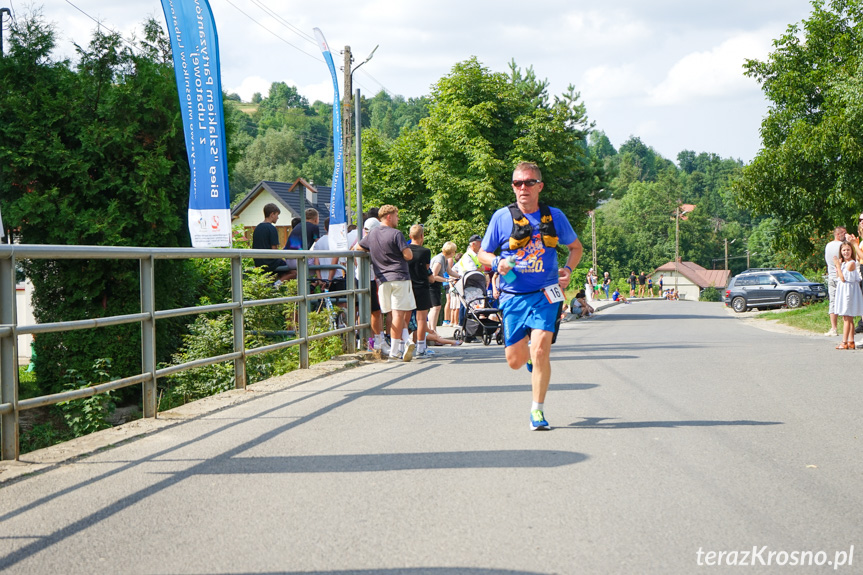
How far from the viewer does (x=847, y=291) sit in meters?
13.0

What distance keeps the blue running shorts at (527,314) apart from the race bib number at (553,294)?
0.05m

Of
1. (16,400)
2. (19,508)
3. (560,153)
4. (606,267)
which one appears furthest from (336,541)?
(606,267)

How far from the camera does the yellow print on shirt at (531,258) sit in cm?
637

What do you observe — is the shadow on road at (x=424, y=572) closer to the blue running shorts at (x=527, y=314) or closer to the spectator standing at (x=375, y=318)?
the blue running shorts at (x=527, y=314)

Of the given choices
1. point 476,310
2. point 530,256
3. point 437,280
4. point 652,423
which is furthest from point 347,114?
point 652,423

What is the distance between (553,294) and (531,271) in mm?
226

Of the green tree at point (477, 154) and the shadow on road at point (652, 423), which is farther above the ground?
the green tree at point (477, 154)

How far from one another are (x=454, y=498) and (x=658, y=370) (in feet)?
19.2

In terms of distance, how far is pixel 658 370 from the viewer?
387 inches

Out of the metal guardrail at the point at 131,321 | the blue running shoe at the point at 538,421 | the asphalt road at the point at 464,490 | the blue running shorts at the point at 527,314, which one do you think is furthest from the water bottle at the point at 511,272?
the metal guardrail at the point at 131,321

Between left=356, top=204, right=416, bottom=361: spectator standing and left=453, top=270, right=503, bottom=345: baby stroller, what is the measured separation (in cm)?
387

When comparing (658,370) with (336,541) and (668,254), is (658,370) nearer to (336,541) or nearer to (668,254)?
(336,541)

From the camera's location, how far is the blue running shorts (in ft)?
20.8

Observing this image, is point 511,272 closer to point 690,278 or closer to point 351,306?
point 351,306
